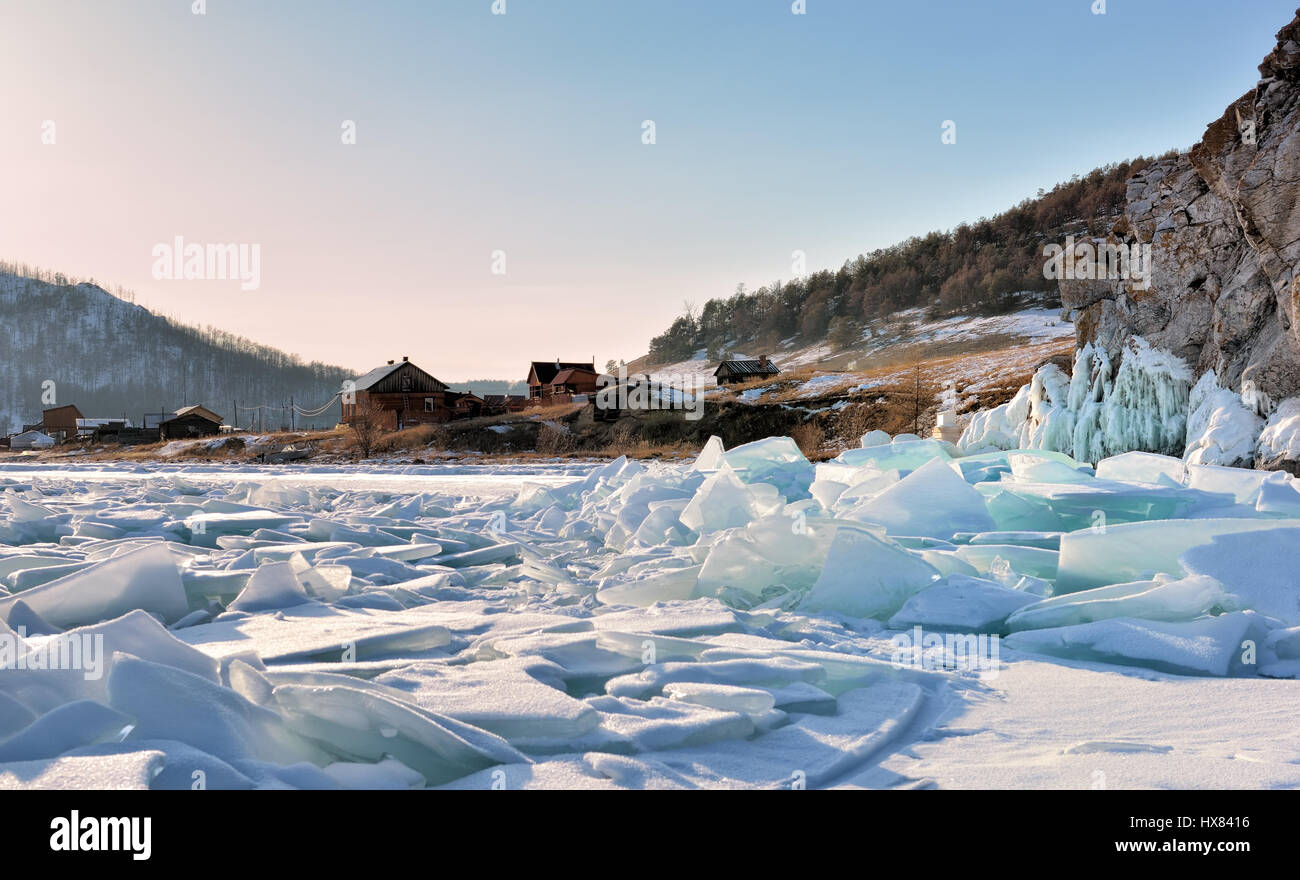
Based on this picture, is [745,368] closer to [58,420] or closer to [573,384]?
[573,384]

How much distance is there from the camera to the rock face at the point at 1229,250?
24.9 feet

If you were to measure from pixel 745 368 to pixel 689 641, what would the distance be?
5483cm

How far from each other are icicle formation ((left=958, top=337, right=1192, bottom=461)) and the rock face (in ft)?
0.83

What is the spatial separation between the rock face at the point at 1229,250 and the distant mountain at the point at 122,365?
139m

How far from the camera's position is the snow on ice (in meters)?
1.96

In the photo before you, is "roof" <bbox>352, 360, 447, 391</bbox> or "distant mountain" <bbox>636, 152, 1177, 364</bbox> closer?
"roof" <bbox>352, 360, 447, 391</bbox>

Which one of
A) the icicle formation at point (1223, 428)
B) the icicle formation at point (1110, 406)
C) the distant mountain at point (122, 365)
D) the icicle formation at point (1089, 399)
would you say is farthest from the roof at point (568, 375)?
the distant mountain at point (122, 365)

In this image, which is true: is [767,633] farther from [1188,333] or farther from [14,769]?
[1188,333]

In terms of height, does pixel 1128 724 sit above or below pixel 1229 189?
below

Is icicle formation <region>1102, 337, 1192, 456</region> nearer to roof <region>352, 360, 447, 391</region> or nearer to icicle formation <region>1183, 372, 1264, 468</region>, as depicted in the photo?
icicle formation <region>1183, 372, 1264, 468</region>

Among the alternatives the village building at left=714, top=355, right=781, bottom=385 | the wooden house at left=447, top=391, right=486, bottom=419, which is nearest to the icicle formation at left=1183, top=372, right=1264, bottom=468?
the village building at left=714, top=355, right=781, bottom=385
